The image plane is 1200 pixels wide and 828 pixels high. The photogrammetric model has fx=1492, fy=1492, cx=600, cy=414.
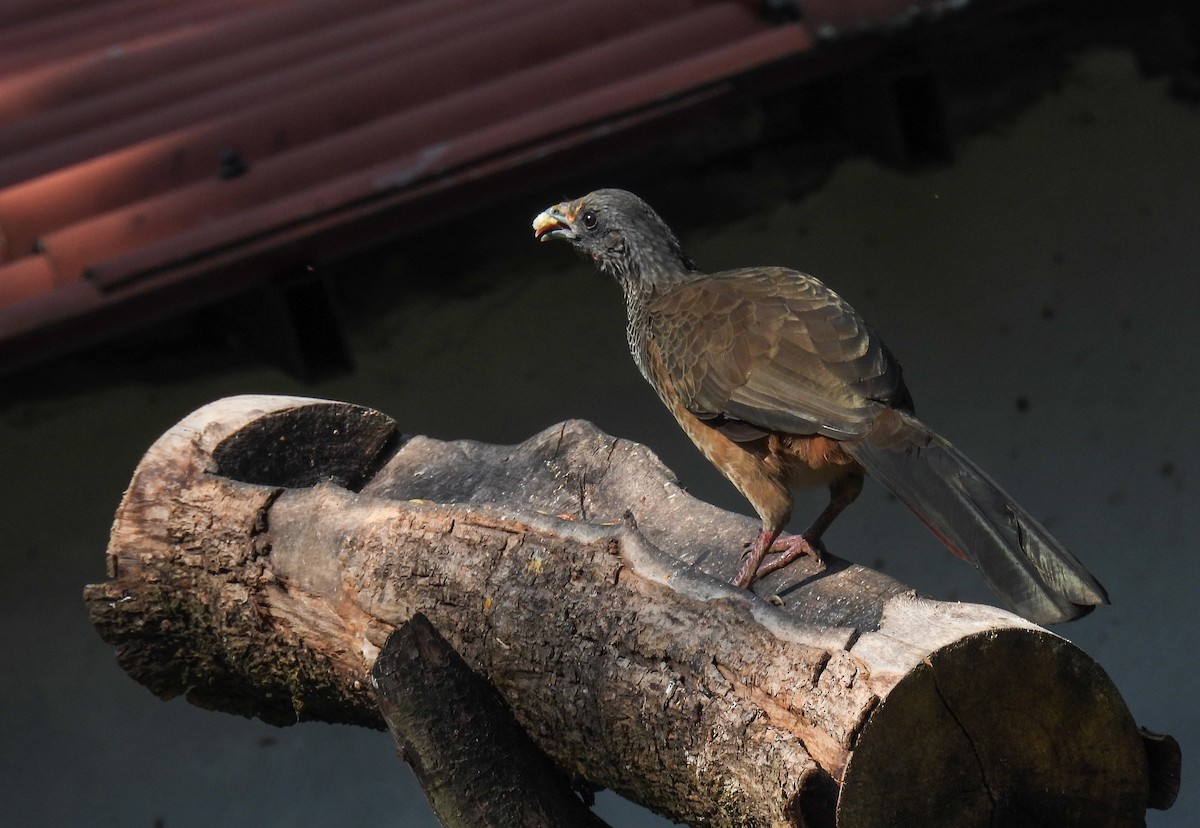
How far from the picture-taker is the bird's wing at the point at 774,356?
10.4ft

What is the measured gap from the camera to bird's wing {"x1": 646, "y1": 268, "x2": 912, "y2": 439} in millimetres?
3172

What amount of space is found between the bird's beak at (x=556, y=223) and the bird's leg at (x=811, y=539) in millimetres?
1130

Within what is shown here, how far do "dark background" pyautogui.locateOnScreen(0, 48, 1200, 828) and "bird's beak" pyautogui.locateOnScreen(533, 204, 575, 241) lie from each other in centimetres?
81

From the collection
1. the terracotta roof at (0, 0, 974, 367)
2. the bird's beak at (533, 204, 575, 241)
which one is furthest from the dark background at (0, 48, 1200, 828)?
the bird's beak at (533, 204, 575, 241)

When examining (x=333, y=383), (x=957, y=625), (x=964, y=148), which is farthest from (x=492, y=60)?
(x=957, y=625)

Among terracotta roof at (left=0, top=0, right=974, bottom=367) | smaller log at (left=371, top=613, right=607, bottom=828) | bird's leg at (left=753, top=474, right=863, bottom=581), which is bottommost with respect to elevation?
bird's leg at (left=753, top=474, right=863, bottom=581)

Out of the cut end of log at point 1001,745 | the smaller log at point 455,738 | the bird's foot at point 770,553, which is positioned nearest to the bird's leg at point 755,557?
the bird's foot at point 770,553

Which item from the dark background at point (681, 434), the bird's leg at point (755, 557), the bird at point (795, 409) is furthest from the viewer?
the dark background at point (681, 434)

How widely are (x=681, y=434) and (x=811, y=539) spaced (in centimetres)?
250

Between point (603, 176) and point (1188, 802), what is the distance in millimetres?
3619

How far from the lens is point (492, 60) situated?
4.66 metres

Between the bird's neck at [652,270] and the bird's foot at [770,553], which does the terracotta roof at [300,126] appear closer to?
the bird's neck at [652,270]

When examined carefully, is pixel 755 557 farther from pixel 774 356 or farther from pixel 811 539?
pixel 774 356

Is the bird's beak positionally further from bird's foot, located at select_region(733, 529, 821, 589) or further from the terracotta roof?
bird's foot, located at select_region(733, 529, 821, 589)
